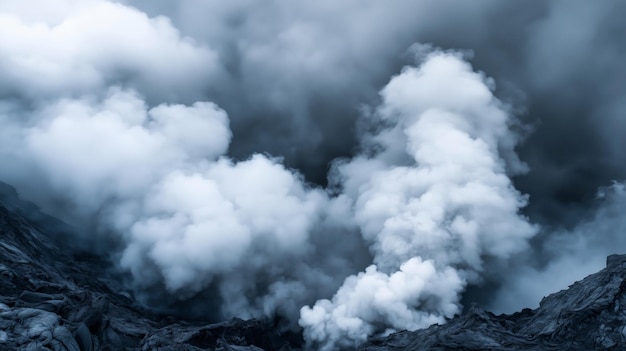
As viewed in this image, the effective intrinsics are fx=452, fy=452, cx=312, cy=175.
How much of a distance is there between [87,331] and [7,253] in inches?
970

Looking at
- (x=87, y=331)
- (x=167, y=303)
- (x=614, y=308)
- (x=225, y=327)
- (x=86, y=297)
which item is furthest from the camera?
(x=167, y=303)

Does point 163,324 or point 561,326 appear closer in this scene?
point 561,326

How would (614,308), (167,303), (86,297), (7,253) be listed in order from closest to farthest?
(614,308) < (86,297) < (7,253) < (167,303)

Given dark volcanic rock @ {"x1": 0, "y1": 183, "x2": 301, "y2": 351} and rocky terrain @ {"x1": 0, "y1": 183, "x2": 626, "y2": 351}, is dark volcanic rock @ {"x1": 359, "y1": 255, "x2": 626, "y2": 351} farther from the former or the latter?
dark volcanic rock @ {"x1": 0, "y1": 183, "x2": 301, "y2": 351}

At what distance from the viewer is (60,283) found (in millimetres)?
65875

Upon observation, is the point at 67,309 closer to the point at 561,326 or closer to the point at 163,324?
the point at 163,324

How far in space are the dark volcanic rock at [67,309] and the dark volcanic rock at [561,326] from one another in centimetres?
2837

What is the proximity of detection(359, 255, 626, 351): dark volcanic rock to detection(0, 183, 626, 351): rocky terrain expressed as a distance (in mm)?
100

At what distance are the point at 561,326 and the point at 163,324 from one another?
63.8 metres

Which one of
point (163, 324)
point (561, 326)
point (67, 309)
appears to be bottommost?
point (67, 309)

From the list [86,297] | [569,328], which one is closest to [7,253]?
[86,297]

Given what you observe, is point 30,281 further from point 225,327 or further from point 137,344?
point 225,327


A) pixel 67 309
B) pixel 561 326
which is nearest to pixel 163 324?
pixel 67 309

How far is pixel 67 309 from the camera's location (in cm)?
5450
